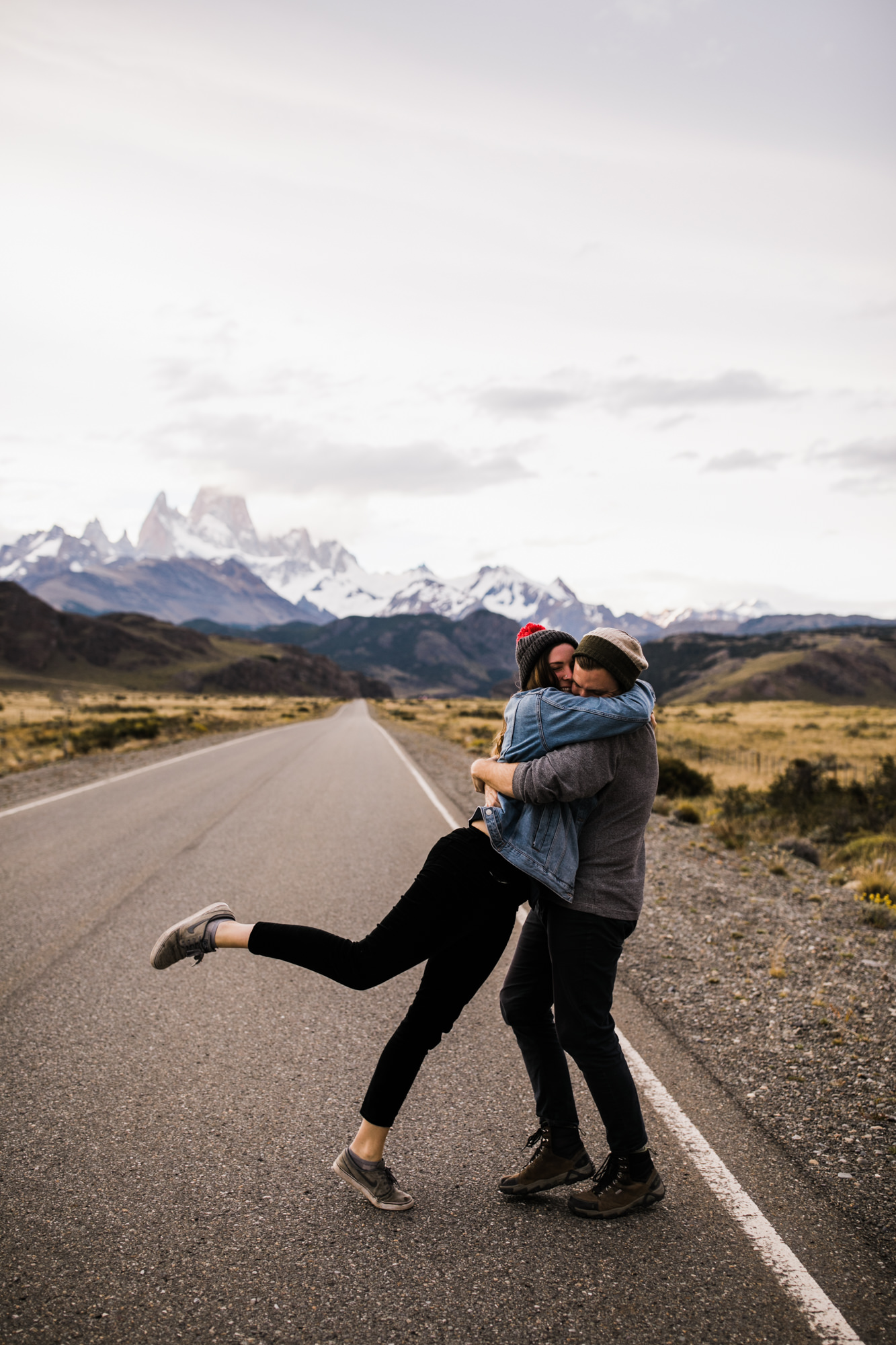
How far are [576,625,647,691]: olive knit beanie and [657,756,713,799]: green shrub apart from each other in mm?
14125

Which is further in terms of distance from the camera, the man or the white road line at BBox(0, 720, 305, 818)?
the white road line at BBox(0, 720, 305, 818)

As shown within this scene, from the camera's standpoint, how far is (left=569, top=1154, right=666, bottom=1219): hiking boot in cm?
309

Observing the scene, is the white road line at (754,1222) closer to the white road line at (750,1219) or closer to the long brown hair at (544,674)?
the white road line at (750,1219)

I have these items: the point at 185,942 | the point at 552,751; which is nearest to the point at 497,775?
the point at 552,751

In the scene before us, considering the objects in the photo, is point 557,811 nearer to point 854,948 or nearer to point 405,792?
point 854,948

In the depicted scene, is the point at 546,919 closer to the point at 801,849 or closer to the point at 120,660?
the point at 801,849

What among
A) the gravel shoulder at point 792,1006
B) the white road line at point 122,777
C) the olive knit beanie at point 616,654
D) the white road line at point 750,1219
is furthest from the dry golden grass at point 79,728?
the olive knit beanie at point 616,654

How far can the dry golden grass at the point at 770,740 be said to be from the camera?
24078 mm

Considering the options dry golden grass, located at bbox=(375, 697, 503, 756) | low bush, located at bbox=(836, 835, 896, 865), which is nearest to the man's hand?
low bush, located at bbox=(836, 835, 896, 865)

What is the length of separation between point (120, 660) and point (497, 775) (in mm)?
148530

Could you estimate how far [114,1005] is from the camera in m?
4.86

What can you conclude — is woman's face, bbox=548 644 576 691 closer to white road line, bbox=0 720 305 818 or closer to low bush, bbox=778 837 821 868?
low bush, bbox=778 837 821 868

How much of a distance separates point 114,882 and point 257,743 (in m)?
19.6

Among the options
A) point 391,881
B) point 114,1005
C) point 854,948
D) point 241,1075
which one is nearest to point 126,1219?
point 241,1075
